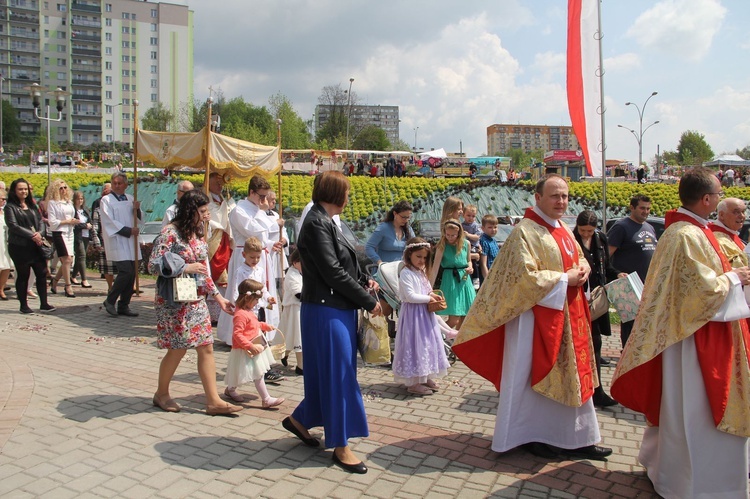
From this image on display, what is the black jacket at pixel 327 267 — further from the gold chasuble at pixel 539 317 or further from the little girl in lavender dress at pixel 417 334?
the little girl in lavender dress at pixel 417 334

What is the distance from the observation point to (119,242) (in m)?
9.09

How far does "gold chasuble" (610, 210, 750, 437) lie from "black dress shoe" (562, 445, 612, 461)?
56 cm

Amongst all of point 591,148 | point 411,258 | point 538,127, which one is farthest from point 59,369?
point 538,127

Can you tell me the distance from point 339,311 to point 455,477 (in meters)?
1.28

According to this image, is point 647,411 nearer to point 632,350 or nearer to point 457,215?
point 632,350

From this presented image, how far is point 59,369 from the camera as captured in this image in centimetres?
643

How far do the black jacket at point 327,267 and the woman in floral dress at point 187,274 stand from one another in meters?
1.20

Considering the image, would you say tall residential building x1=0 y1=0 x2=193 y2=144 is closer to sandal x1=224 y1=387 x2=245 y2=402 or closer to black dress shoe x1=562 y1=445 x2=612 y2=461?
sandal x1=224 y1=387 x2=245 y2=402

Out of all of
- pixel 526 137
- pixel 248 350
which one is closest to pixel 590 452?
pixel 248 350

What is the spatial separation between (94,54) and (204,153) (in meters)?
101

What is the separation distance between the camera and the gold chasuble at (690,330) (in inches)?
140

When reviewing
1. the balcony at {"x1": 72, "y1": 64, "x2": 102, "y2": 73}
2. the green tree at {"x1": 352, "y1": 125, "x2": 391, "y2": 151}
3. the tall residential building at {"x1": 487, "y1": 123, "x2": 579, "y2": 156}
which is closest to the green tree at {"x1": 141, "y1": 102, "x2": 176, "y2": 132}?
the balcony at {"x1": 72, "y1": 64, "x2": 102, "y2": 73}

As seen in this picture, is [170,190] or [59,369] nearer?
[59,369]

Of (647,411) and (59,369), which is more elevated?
(647,411)
